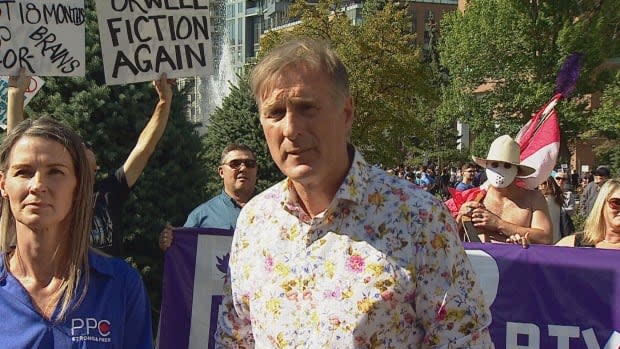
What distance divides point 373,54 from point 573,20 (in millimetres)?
17382

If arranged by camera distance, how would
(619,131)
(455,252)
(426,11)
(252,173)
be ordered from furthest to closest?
(426,11)
(619,131)
(252,173)
(455,252)

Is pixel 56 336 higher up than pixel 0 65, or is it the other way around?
pixel 0 65

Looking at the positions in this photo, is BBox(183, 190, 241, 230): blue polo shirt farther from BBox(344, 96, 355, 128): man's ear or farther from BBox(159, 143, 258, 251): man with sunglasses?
BBox(344, 96, 355, 128): man's ear

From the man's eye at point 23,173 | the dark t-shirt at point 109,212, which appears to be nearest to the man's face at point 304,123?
the man's eye at point 23,173

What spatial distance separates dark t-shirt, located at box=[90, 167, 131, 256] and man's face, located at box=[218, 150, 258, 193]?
1.50m

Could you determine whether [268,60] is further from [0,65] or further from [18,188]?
[0,65]

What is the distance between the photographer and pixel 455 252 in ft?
8.07

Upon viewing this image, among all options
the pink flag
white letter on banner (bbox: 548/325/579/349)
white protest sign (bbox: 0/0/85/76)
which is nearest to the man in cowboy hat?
the pink flag

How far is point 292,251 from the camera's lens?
2582mm

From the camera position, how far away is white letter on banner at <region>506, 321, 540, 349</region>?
501cm

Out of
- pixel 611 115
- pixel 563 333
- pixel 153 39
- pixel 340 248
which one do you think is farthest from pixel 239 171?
pixel 611 115

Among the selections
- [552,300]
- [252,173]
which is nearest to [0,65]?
[252,173]

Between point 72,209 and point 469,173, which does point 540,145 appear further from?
point 469,173

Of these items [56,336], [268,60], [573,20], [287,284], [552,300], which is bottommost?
[552,300]
